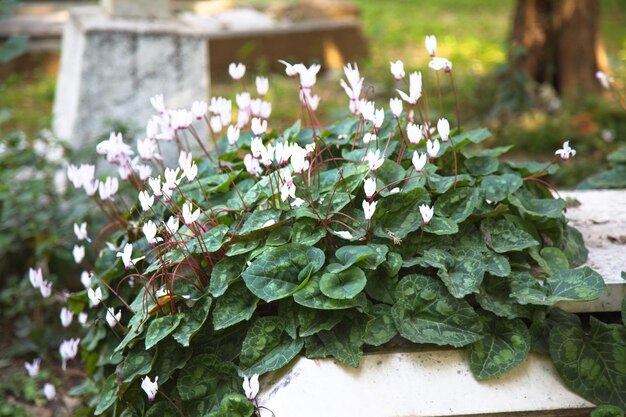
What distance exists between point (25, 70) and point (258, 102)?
7.02 m

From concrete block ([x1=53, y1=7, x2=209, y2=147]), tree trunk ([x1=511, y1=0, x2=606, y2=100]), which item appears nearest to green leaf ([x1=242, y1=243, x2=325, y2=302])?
concrete block ([x1=53, y1=7, x2=209, y2=147])

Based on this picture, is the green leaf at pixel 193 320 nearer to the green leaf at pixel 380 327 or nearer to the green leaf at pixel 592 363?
the green leaf at pixel 380 327

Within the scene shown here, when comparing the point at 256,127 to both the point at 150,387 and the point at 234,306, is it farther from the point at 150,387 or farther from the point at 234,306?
the point at 150,387

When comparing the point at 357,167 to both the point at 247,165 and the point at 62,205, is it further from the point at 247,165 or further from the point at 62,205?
the point at 62,205

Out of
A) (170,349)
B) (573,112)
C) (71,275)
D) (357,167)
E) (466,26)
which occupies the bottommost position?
(466,26)

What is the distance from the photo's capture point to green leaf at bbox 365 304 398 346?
2303 millimetres

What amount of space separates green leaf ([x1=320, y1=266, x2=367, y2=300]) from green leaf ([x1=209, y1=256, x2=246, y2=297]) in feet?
0.93

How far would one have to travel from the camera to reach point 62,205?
14.8 feet

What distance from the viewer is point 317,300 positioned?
2256 millimetres

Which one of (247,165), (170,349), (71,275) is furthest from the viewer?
(71,275)

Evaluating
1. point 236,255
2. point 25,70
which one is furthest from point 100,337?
point 25,70

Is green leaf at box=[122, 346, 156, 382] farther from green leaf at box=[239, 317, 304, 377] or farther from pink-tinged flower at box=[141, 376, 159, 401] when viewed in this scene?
green leaf at box=[239, 317, 304, 377]

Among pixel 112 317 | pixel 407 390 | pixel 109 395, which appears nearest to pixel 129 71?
pixel 112 317

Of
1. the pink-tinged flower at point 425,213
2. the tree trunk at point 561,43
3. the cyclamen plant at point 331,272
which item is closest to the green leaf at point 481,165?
the cyclamen plant at point 331,272
